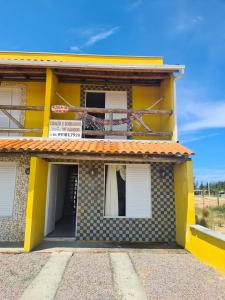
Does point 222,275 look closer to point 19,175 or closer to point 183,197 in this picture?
point 183,197

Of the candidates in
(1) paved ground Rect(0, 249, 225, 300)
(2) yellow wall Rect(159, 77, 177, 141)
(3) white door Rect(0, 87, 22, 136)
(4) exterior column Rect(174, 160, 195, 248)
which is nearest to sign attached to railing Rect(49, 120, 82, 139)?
(3) white door Rect(0, 87, 22, 136)

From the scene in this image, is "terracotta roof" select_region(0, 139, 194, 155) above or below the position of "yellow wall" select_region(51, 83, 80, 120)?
below

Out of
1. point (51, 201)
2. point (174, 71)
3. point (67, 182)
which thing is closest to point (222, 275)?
point (51, 201)

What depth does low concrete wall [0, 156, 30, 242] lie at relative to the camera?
8.52 m

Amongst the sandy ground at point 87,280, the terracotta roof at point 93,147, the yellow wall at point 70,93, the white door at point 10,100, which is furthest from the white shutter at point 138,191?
the white door at point 10,100

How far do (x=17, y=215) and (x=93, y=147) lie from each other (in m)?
3.66

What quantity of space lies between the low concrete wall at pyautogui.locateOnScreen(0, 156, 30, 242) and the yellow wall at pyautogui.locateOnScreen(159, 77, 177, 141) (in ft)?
19.3

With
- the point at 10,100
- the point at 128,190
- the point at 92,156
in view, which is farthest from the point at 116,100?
the point at 10,100

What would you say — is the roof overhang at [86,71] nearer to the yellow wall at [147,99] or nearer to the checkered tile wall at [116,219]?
the yellow wall at [147,99]

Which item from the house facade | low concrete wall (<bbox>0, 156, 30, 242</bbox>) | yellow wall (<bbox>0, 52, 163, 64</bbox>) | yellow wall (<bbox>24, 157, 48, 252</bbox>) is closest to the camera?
yellow wall (<bbox>24, 157, 48, 252</bbox>)

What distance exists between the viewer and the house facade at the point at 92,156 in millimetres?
8203

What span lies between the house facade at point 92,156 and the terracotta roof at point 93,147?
0.11 ft

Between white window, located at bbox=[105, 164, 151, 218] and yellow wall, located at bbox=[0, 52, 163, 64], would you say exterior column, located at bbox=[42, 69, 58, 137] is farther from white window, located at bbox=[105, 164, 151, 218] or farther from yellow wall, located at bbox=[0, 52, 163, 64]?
white window, located at bbox=[105, 164, 151, 218]

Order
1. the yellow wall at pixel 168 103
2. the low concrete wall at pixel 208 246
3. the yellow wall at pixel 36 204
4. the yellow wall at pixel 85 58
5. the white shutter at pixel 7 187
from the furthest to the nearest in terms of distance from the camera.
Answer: the yellow wall at pixel 85 58, the yellow wall at pixel 168 103, the white shutter at pixel 7 187, the yellow wall at pixel 36 204, the low concrete wall at pixel 208 246
